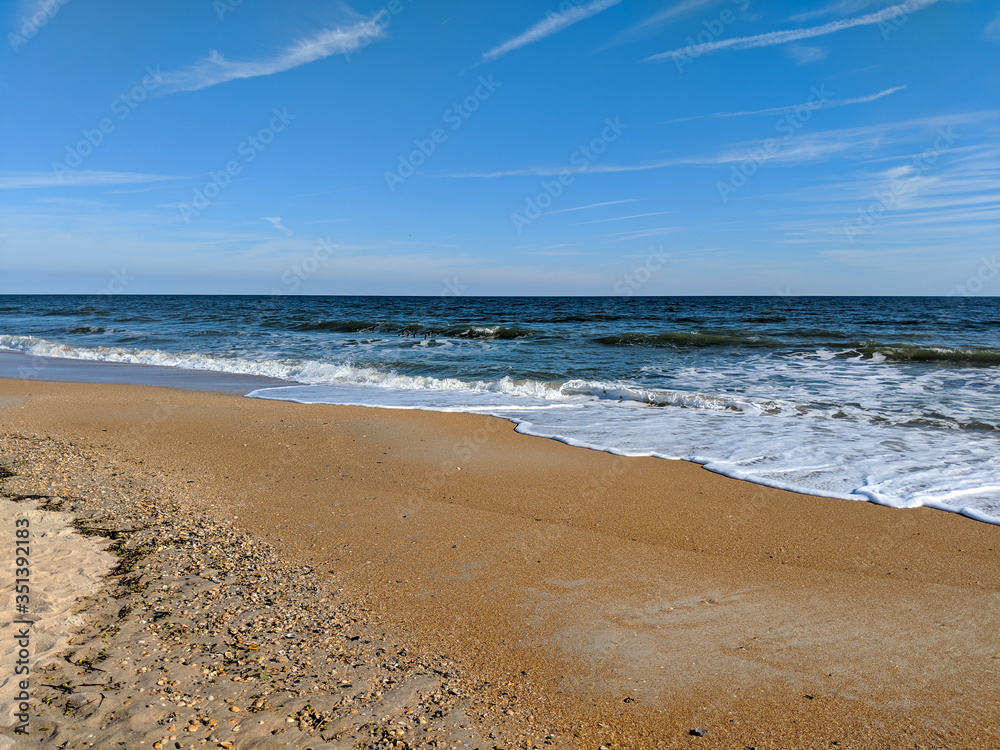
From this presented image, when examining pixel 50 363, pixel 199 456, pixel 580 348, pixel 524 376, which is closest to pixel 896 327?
pixel 580 348

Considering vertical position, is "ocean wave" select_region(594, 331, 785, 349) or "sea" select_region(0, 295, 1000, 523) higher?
"ocean wave" select_region(594, 331, 785, 349)

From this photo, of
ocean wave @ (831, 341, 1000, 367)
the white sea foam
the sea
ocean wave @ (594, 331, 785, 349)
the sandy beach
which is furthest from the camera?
ocean wave @ (594, 331, 785, 349)

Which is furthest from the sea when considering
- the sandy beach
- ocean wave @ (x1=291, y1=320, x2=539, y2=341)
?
→ the sandy beach

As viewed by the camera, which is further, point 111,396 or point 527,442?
point 111,396

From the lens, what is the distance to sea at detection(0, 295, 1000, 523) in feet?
20.7

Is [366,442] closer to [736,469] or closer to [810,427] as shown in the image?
[736,469]

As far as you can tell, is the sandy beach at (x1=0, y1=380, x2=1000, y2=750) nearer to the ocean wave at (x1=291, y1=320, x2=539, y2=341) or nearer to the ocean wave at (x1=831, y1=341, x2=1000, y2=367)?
the ocean wave at (x1=831, y1=341, x2=1000, y2=367)

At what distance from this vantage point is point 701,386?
38.3ft

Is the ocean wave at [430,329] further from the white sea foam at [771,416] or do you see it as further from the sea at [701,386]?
the white sea foam at [771,416]

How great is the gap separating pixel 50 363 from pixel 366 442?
13.8m

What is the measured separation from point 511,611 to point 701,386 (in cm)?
926

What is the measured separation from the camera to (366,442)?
7172 millimetres

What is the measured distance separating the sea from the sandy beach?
1177mm

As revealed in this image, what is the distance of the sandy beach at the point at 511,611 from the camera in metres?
2.42
